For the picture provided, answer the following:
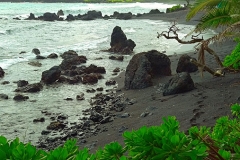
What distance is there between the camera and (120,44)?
22.0 metres

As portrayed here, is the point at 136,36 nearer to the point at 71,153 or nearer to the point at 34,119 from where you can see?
the point at 34,119

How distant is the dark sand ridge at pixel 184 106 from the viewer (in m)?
7.33

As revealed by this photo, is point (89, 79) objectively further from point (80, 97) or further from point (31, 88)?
point (31, 88)

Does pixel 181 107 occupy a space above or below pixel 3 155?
below

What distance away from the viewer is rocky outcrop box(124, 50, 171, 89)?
1184 cm

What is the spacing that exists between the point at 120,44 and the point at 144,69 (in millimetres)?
10186

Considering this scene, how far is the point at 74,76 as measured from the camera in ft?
48.8

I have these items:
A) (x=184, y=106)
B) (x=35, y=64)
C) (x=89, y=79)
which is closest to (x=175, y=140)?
(x=184, y=106)

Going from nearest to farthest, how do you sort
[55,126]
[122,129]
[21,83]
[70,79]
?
[122,129], [55,126], [21,83], [70,79]

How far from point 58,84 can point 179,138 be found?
12.3 m

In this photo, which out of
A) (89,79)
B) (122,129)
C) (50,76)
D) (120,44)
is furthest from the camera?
(120,44)

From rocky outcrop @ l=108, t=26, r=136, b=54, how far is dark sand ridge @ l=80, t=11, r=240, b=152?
1045 centimetres

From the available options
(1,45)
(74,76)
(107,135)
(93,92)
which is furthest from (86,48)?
(107,135)

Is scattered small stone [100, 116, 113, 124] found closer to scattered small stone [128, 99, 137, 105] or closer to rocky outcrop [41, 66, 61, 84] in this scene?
scattered small stone [128, 99, 137, 105]
